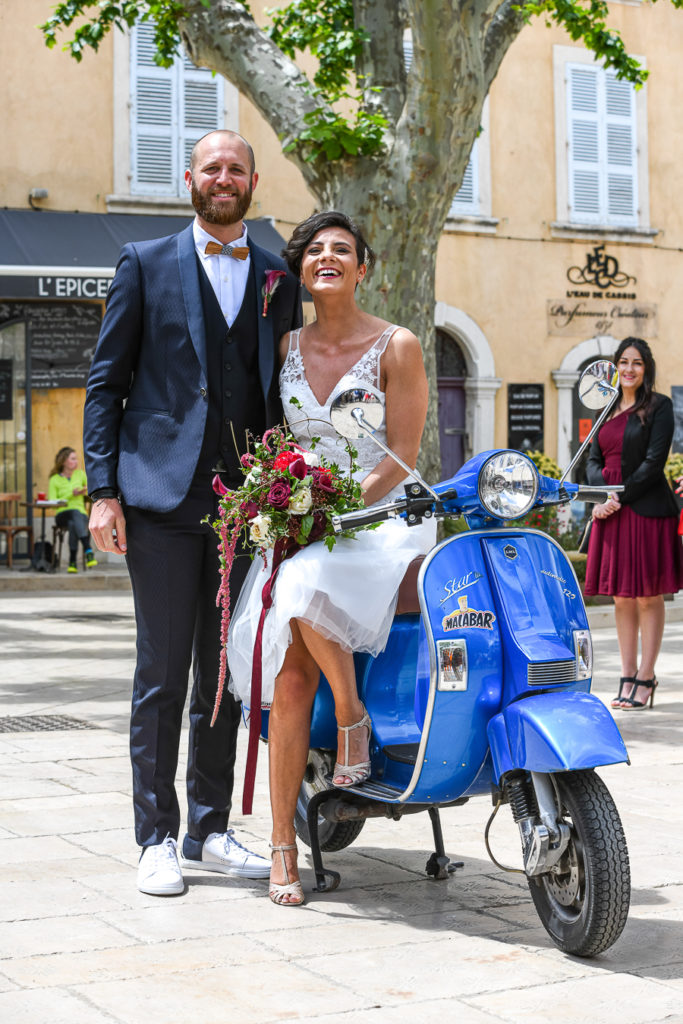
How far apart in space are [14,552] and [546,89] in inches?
399

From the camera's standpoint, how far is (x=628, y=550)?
Result: 304 inches

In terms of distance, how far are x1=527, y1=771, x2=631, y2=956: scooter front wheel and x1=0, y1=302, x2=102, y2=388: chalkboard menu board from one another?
15202 millimetres

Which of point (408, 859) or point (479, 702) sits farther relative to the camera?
point (408, 859)

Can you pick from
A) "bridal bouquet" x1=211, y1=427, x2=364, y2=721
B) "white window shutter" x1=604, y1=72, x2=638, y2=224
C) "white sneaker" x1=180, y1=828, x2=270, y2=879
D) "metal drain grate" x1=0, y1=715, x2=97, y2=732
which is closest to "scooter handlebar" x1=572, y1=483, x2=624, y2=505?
"bridal bouquet" x1=211, y1=427, x2=364, y2=721

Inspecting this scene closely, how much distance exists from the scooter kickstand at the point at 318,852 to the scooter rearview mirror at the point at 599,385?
1.29 m

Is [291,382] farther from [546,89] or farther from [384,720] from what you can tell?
[546,89]

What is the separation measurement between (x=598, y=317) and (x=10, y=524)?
30.4 ft

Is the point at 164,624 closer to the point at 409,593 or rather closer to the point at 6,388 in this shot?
the point at 409,593

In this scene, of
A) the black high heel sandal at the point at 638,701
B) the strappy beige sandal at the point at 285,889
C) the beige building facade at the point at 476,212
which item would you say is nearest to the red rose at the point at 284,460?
the strappy beige sandal at the point at 285,889

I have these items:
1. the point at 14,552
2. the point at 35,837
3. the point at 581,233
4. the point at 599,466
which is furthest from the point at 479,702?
the point at 581,233

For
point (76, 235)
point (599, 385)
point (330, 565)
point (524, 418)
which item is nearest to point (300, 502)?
point (330, 565)

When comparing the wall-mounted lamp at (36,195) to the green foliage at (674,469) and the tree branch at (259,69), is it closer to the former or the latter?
the tree branch at (259,69)

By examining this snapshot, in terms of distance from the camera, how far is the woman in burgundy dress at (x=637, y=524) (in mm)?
7641

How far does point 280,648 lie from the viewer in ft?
13.2
